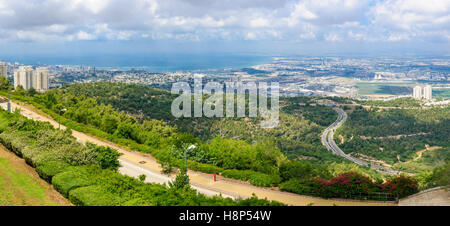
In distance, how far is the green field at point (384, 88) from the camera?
9806 cm

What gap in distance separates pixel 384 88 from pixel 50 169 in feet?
366

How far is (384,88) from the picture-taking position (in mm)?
106500

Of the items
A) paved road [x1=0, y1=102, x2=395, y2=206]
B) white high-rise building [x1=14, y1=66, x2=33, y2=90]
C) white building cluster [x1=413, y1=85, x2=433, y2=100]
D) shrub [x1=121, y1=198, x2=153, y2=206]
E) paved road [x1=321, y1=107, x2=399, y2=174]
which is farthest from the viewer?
white building cluster [x1=413, y1=85, x2=433, y2=100]

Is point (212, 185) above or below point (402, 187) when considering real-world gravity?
below

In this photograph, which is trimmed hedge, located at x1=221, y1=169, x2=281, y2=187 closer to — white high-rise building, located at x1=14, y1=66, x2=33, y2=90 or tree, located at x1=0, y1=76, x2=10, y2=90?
tree, located at x1=0, y1=76, x2=10, y2=90

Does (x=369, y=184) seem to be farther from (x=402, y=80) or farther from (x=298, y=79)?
(x=402, y=80)

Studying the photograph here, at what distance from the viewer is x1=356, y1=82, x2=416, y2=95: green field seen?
98062 mm

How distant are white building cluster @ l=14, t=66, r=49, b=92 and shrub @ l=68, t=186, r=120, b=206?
2453 inches

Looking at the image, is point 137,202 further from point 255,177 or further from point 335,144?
point 335,144

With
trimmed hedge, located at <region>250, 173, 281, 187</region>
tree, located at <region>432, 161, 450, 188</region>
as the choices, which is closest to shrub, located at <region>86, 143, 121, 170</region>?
trimmed hedge, located at <region>250, 173, 281, 187</region>

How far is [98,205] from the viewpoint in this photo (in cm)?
843

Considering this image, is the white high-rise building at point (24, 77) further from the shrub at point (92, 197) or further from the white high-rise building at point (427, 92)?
the white high-rise building at point (427, 92)

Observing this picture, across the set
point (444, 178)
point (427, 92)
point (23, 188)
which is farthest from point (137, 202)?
point (427, 92)
